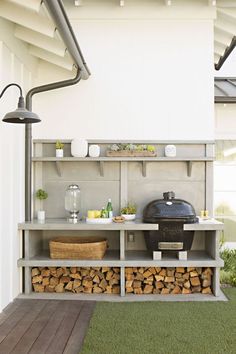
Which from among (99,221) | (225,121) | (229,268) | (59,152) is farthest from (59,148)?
(225,121)

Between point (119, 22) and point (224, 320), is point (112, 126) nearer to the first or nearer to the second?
point (119, 22)

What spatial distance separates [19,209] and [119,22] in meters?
2.83

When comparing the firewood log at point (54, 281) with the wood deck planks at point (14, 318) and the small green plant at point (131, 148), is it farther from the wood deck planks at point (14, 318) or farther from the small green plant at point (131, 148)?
the small green plant at point (131, 148)

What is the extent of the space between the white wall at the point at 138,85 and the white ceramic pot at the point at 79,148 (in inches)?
8.8

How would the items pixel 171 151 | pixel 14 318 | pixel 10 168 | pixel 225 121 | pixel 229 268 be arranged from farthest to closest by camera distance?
pixel 225 121, pixel 229 268, pixel 171 151, pixel 10 168, pixel 14 318

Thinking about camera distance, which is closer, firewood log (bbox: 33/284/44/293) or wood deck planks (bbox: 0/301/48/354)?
wood deck planks (bbox: 0/301/48/354)

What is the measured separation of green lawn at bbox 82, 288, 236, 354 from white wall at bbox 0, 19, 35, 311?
1087 millimetres

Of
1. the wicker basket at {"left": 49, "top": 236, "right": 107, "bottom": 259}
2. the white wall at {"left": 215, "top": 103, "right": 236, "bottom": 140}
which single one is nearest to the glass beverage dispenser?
the wicker basket at {"left": 49, "top": 236, "right": 107, "bottom": 259}

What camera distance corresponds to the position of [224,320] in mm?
4281

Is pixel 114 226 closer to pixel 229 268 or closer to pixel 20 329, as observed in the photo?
pixel 20 329

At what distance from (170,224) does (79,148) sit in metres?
1.53

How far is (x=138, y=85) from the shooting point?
571 centimetres

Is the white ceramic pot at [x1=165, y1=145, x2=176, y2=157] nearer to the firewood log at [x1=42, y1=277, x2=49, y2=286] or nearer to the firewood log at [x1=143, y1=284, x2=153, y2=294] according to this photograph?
the firewood log at [x1=143, y1=284, x2=153, y2=294]

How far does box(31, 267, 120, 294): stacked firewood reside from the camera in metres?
5.30
